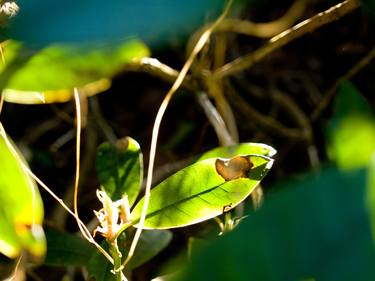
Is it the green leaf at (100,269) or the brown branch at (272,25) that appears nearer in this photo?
the green leaf at (100,269)

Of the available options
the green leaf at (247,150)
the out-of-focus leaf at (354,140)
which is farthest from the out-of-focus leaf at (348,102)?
the out-of-focus leaf at (354,140)

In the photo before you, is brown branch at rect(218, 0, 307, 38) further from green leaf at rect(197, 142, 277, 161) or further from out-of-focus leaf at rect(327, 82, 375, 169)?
out-of-focus leaf at rect(327, 82, 375, 169)

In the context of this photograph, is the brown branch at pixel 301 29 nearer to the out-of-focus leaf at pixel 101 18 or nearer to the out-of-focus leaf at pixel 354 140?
the out-of-focus leaf at pixel 354 140

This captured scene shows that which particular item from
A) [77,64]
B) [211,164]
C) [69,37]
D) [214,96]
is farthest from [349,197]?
[214,96]

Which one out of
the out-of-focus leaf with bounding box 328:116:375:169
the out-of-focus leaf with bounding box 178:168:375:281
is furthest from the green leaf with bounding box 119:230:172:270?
the out-of-focus leaf with bounding box 178:168:375:281

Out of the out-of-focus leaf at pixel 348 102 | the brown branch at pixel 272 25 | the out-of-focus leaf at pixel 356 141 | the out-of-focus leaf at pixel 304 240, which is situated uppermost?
the brown branch at pixel 272 25

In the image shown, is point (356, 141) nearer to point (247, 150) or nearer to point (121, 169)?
point (247, 150)

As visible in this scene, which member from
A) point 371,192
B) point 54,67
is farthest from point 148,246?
point 371,192
